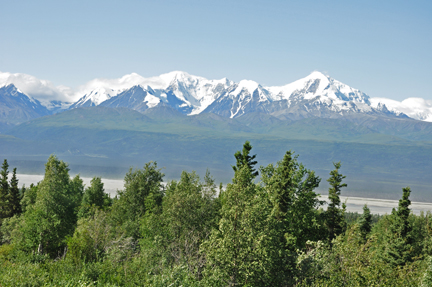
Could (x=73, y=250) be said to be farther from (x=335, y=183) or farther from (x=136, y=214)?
(x=335, y=183)

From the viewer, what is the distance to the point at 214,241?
26016 mm

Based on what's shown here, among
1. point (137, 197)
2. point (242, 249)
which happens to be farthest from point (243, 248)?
point (137, 197)

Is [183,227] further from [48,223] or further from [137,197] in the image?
[48,223]

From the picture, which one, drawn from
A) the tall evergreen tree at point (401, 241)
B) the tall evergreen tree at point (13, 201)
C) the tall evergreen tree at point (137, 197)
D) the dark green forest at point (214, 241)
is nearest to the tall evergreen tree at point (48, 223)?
the dark green forest at point (214, 241)

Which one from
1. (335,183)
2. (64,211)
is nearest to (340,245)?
(335,183)

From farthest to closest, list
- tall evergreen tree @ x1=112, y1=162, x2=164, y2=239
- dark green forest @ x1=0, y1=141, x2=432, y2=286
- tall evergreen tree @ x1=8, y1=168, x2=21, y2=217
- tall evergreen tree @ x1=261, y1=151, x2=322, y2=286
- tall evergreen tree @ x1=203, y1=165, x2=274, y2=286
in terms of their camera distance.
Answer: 1. tall evergreen tree @ x1=8, y1=168, x2=21, y2=217
2. tall evergreen tree @ x1=112, y1=162, x2=164, y2=239
3. tall evergreen tree @ x1=261, y1=151, x2=322, y2=286
4. dark green forest @ x1=0, y1=141, x2=432, y2=286
5. tall evergreen tree @ x1=203, y1=165, x2=274, y2=286

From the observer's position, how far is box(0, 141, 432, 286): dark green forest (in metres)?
24.7

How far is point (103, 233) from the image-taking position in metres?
41.8

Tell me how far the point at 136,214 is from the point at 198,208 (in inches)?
725

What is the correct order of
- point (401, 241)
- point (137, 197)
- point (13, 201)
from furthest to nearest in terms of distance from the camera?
point (13, 201) < point (137, 197) < point (401, 241)

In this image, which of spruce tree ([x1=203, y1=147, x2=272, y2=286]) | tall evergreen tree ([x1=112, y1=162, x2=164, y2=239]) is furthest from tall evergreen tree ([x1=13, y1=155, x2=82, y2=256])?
spruce tree ([x1=203, y1=147, x2=272, y2=286])

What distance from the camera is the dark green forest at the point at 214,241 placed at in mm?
24703

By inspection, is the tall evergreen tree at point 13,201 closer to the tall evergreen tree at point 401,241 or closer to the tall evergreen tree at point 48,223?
the tall evergreen tree at point 48,223

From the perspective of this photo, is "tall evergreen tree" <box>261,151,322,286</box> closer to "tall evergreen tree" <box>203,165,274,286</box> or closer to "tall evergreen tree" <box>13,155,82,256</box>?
"tall evergreen tree" <box>203,165,274,286</box>
